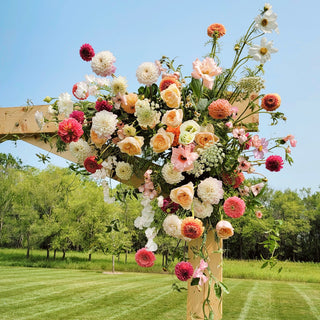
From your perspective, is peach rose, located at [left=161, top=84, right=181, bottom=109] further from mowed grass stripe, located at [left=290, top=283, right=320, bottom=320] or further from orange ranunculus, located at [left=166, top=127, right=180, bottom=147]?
mowed grass stripe, located at [left=290, top=283, right=320, bottom=320]

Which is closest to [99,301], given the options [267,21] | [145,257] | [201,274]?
[145,257]

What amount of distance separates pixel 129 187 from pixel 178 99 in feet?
2.19

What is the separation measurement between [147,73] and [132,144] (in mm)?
377

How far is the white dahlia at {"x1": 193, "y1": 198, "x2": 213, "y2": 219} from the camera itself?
1.67 meters

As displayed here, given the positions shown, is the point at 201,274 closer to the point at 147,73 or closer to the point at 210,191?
the point at 210,191

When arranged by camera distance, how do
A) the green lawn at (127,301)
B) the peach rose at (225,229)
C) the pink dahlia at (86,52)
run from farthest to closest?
the green lawn at (127,301)
the pink dahlia at (86,52)
the peach rose at (225,229)

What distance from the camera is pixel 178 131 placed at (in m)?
1.70

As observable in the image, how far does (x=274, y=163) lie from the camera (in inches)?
69.7

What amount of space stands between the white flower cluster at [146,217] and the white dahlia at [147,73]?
59cm

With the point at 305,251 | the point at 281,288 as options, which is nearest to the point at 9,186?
the point at 281,288

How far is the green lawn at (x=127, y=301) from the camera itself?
6.70 meters

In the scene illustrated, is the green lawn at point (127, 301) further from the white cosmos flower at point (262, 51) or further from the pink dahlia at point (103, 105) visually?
the white cosmos flower at point (262, 51)

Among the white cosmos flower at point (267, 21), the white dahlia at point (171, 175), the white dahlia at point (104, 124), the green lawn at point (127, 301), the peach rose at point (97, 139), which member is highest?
the white cosmos flower at point (267, 21)

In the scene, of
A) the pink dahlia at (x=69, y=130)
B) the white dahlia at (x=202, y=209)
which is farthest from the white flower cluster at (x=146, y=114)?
the white dahlia at (x=202, y=209)
